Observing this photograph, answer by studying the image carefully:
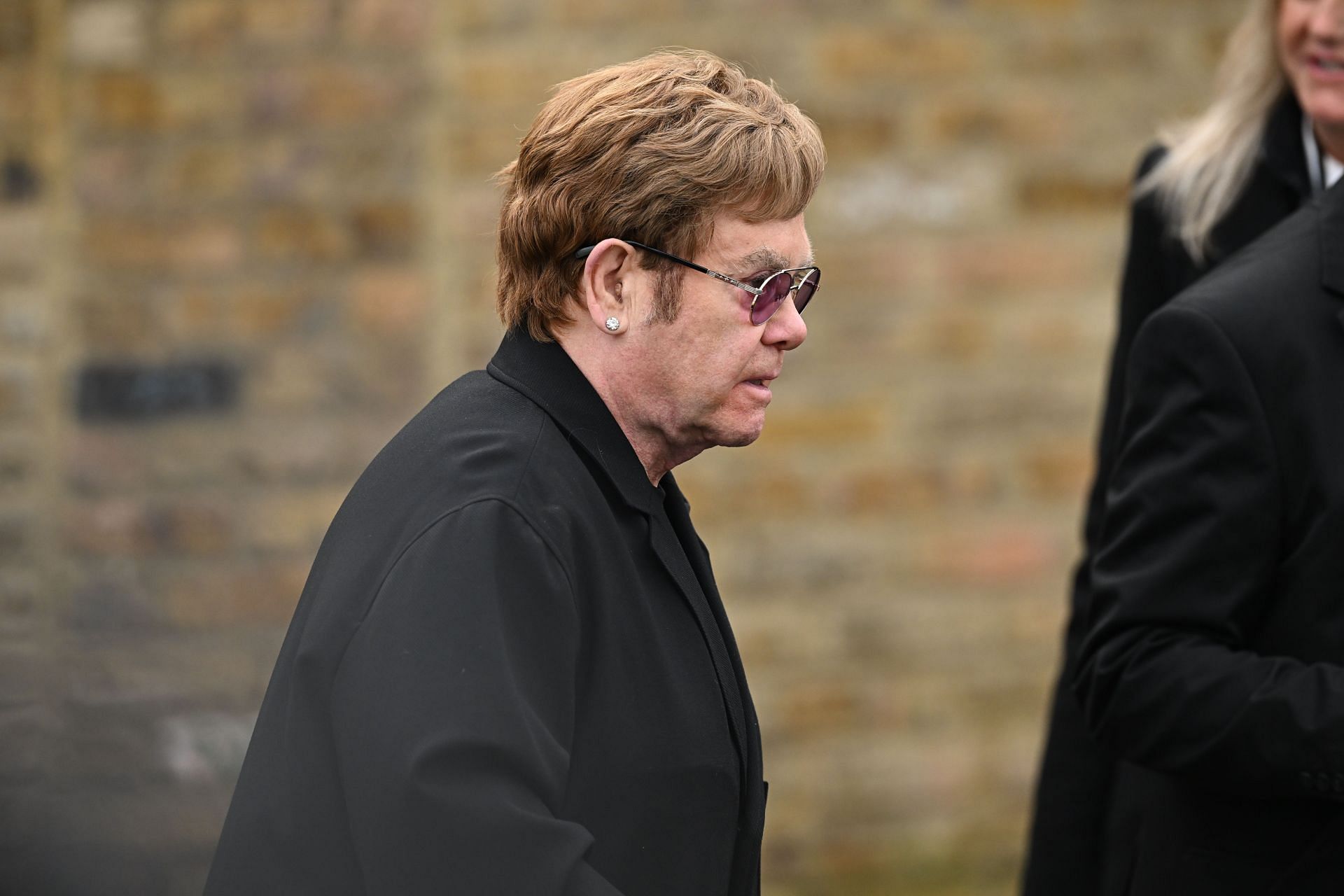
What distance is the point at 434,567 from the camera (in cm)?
149

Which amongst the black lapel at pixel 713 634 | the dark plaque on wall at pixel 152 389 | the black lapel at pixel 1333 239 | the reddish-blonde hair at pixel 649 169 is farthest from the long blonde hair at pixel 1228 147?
the dark plaque on wall at pixel 152 389

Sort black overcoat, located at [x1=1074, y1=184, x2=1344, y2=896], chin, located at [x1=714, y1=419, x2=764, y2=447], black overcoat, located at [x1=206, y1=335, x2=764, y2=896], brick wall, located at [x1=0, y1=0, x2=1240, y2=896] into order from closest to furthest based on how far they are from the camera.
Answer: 1. black overcoat, located at [x1=206, y1=335, x2=764, y2=896]
2. chin, located at [x1=714, y1=419, x2=764, y2=447]
3. black overcoat, located at [x1=1074, y1=184, x2=1344, y2=896]
4. brick wall, located at [x1=0, y1=0, x2=1240, y2=896]

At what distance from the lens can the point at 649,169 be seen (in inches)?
67.6

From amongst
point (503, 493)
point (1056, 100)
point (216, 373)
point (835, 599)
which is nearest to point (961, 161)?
point (1056, 100)


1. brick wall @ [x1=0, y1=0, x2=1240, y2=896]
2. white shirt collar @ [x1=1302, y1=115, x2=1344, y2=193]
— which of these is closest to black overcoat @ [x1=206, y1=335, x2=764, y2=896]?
white shirt collar @ [x1=1302, y1=115, x2=1344, y2=193]

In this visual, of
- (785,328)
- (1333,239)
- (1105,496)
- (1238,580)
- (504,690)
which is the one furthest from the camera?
(1105,496)

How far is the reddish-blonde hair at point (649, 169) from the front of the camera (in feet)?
5.64

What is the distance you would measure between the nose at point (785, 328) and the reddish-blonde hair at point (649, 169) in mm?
103

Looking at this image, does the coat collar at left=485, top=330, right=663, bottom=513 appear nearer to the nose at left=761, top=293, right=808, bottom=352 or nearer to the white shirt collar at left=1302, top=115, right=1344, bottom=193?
the nose at left=761, top=293, right=808, bottom=352

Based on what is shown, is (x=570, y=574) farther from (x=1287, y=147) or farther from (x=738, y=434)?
(x=1287, y=147)

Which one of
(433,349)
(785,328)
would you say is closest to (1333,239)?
(785,328)

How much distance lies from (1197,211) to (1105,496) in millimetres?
530

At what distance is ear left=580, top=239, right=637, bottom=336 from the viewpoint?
174 cm

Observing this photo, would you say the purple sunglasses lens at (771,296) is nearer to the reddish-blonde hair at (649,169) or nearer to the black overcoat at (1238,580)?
the reddish-blonde hair at (649,169)
